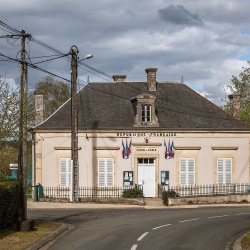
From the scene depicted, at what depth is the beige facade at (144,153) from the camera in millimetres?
37906

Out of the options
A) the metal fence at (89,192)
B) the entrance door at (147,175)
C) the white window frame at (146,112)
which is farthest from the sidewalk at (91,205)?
the white window frame at (146,112)

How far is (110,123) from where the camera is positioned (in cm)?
3862

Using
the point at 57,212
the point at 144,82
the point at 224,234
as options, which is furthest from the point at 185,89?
the point at 224,234

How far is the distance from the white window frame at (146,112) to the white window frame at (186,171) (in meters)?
3.80

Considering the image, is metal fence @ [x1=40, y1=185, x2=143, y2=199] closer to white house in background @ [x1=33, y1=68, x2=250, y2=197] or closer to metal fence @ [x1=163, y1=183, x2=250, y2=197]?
white house in background @ [x1=33, y1=68, x2=250, y2=197]

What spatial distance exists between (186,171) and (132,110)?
230 inches

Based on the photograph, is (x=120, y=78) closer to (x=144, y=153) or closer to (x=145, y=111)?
(x=145, y=111)

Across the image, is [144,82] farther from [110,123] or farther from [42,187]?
[42,187]

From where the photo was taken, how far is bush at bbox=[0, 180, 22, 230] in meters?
18.6

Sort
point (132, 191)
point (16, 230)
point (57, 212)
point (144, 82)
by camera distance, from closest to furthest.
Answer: point (16, 230)
point (57, 212)
point (132, 191)
point (144, 82)

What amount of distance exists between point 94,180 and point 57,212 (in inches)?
394

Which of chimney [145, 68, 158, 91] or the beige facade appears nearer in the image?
the beige facade

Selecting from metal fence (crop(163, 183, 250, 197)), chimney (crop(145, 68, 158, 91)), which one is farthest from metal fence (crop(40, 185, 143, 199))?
chimney (crop(145, 68, 158, 91))

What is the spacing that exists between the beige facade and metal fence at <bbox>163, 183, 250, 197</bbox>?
373mm
